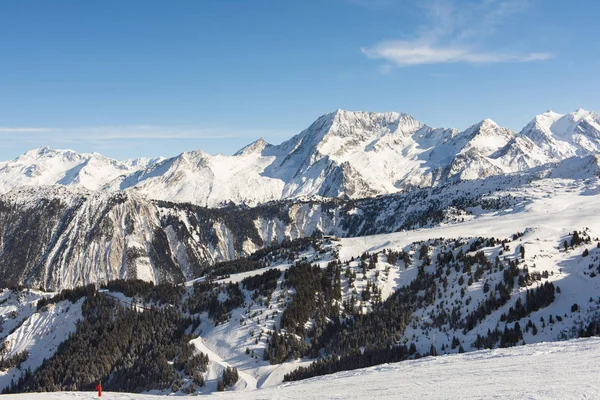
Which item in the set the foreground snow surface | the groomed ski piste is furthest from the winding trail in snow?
the foreground snow surface

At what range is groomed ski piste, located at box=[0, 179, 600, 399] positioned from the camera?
77.2ft

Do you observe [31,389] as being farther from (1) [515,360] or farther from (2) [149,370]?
(1) [515,360]

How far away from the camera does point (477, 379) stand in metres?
24.7

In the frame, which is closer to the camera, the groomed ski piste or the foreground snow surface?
the foreground snow surface

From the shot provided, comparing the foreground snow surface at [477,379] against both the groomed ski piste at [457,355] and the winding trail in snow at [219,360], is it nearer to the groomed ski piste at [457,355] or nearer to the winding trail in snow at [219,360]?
the groomed ski piste at [457,355]

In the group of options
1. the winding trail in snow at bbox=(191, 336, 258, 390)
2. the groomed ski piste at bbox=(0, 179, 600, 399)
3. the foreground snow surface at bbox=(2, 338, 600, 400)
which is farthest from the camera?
the winding trail in snow at bbox=(191, 336, 258, 390)

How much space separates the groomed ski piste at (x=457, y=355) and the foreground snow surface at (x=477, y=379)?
54 mm

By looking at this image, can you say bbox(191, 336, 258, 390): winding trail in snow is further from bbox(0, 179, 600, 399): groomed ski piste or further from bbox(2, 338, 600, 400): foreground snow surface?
bbox(2, 338, 600, 400): foreground snow surface

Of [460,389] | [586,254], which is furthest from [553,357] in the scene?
[586,254]

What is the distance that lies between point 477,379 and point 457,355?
34.9 feet

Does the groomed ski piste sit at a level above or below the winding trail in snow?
above

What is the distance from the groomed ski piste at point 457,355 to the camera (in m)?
23.5

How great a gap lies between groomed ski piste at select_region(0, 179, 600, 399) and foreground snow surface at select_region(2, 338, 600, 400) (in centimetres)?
5

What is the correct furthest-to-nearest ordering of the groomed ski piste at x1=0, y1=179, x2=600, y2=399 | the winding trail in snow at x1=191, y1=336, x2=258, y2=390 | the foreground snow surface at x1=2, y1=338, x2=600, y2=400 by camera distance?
1. the winding trail in snow at x1=191, y1=336, x2=258, y2=390
2. the groomed ski piste at x1=0, y1=179, x2=600, y2=399
3. the foreground snow surface at x1=2, y1=338, x2=600, y2=400
